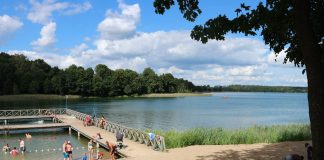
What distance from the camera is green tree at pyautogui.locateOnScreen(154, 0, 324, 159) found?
7.52 m

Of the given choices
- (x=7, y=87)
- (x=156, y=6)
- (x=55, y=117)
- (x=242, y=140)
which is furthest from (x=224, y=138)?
(x=7, y=87)

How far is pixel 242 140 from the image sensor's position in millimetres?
25078

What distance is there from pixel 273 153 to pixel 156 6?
520 inches

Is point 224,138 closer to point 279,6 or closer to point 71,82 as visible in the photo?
point 279,6

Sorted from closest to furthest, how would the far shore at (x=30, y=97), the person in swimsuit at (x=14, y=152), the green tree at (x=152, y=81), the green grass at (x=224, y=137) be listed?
the green grass at (x=224, y=137), the person in swimsuit at (x=14, y=152), the far shore at (x=30, y=97), the green tree at (x=152, y=81)

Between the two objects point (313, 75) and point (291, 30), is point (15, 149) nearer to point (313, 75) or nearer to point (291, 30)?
point (291, 30)

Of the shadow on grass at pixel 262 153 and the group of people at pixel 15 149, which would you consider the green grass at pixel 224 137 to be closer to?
the shadow on grass at pixel 262 153

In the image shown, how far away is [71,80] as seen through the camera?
132625 mm

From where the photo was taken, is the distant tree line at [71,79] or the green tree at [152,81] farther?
the green tree at [152,81]

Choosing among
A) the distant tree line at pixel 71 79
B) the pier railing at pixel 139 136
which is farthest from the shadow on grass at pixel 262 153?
the distant tree line at pixel 71 79

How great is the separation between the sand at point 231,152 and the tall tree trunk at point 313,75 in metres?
11.1

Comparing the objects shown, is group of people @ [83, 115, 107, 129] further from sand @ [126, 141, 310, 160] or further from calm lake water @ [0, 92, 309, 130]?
sand @ [126, 141, 310, 160]

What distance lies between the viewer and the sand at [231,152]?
19.0 m

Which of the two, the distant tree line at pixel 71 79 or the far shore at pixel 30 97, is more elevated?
the distant tree line at pixel 71 79
